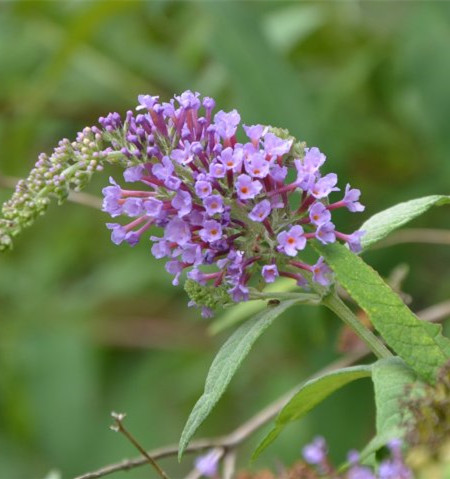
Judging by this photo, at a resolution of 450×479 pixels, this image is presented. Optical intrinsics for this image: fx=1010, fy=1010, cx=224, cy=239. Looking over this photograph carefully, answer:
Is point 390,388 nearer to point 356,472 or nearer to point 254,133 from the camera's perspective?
point 356,472

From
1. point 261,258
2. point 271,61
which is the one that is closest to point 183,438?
point 261,258

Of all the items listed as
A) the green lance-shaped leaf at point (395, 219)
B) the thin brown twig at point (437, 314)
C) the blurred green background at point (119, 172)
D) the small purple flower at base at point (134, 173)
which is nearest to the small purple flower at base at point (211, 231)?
the small purple flower at base at point (134, 173)

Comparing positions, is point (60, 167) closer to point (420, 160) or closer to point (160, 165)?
point (160, 165)

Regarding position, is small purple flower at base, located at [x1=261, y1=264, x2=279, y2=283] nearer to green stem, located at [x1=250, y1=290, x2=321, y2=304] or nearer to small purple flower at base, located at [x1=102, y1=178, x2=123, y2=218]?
green stem, located at [x1=250, y1=290, x2=321, y2=304]

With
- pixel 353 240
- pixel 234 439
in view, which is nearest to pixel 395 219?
Result: pixel 353 240

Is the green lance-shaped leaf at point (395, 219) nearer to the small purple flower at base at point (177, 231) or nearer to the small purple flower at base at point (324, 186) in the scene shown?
the small purple flower at base at point (324, 186)

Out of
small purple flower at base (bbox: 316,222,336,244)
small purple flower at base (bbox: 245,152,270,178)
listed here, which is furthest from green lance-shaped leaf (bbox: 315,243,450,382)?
small purple flower at base (bbox: 245,152,270,178)
